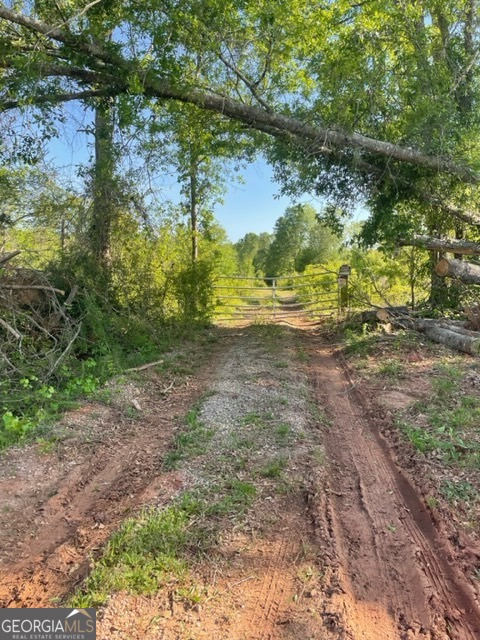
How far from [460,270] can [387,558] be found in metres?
8.64

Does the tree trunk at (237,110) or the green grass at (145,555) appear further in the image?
the tree trunk at (237,110)

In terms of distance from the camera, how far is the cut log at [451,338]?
770cm

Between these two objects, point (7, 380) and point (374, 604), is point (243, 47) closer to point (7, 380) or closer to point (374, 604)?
point (7, 380)

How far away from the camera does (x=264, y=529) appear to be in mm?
3199

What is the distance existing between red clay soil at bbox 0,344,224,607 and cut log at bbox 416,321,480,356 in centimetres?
546

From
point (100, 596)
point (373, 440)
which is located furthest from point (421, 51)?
point (100, 596)

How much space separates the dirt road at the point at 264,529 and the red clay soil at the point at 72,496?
0.01 m

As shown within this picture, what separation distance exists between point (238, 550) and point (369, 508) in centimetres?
118

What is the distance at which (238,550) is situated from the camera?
2.99m

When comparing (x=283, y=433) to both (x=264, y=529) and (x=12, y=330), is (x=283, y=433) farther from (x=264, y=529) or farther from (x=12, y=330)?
(x=12, y=330)

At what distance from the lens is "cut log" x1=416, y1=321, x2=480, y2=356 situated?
25.2 ft

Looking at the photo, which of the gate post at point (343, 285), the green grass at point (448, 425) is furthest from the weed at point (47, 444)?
the gate post at point (343, 285)

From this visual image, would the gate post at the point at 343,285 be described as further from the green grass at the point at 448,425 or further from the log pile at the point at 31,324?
the log pile at the point at 31,324

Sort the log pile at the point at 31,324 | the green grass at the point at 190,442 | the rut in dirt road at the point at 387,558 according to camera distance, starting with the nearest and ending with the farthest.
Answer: the rut in dirt road at the point at 387,558 → the green grass at the point at 190,442 → the log pile at the point at 31,324
